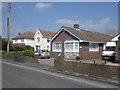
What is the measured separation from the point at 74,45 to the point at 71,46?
2.66 feet

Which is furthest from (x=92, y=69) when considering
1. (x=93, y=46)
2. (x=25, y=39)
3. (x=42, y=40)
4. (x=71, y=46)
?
(x=25, y=39)

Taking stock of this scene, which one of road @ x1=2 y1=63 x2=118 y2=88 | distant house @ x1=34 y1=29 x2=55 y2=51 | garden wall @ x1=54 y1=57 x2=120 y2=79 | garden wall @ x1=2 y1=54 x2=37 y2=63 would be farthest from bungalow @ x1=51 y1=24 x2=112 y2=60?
road @ x1=2 y1=63 x2=118 y2=88

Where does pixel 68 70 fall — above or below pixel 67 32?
below

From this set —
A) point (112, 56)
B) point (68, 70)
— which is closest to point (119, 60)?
point (112, 56)

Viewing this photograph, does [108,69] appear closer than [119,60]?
Yes

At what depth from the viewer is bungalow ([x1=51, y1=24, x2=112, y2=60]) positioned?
40.5 m

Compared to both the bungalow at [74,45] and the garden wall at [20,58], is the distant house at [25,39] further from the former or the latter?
the garden wall at [20,58]

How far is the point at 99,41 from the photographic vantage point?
44.8m

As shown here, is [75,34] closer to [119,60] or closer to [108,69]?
[119,60]

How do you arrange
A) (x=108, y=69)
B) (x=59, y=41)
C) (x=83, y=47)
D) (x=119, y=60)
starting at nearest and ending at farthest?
(x=108, y=69) < (x=119, y=60) < (x=83, y=47) < (x=59, y=41)

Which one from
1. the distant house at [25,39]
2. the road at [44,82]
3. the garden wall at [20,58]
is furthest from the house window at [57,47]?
the distant house at [25,39]

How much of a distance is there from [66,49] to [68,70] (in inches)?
881

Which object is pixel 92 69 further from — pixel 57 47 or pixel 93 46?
pixel 57 47

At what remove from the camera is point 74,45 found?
40875mm
